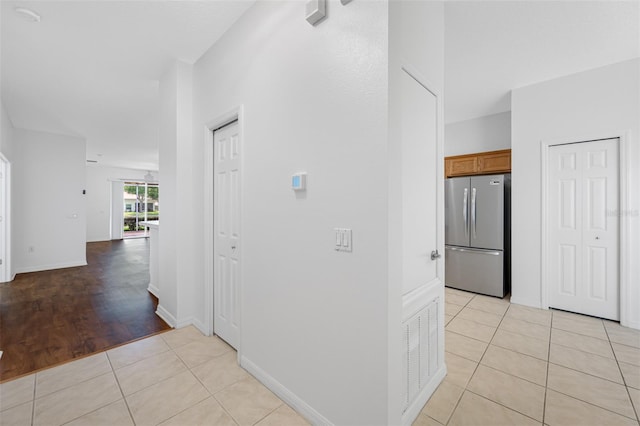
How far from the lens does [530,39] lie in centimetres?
264

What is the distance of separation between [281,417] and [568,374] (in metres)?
2.28

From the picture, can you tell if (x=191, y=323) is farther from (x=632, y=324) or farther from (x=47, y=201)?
(x=47, y=201)

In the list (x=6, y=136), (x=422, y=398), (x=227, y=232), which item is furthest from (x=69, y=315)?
(x=422, y=398)

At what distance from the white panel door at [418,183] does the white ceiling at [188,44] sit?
3.83ft

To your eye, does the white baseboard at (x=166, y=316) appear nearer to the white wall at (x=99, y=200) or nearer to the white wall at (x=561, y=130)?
the white wall at (x=561, y=130)

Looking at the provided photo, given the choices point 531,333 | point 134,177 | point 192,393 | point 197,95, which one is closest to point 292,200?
point 192,393

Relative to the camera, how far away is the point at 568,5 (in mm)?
2184

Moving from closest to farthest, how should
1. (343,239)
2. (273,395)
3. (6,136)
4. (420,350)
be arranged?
(343,239), (420,350), (273,395), (6,136)

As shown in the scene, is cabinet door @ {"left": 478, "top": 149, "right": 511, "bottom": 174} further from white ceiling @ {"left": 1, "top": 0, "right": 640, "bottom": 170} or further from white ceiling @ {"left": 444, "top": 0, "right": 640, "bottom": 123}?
white ceiling @ {"left": 444, "top": 0, "right": 640, "bottom": 123}

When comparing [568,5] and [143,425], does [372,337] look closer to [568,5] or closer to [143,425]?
[143,425]

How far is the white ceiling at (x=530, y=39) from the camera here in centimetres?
223

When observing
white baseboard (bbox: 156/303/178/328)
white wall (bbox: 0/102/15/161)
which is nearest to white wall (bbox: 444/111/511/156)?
white baseboard (bbox: 156/303/178/328)

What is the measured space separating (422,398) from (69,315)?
13.4 ft

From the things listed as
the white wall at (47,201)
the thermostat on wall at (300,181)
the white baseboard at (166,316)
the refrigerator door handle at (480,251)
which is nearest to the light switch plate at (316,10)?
the thermostat on wall at (300,181)
